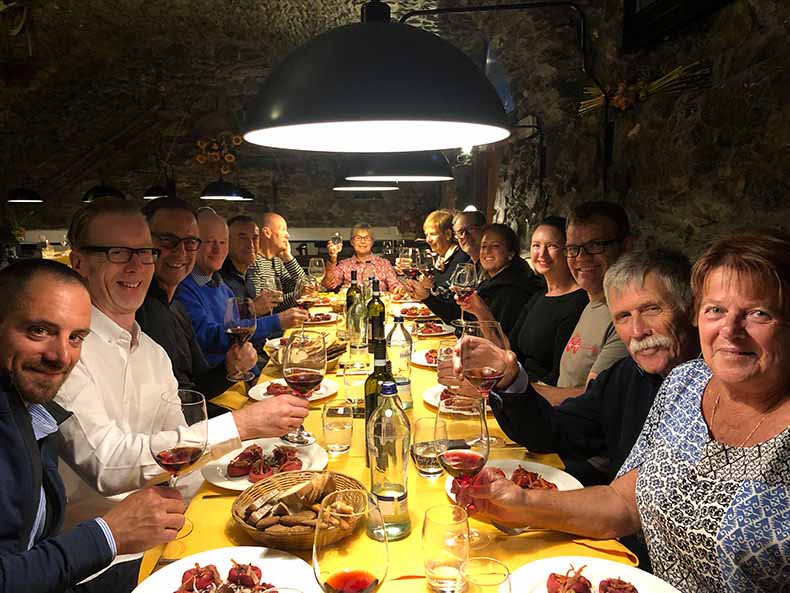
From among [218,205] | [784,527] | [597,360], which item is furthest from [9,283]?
[218,205]

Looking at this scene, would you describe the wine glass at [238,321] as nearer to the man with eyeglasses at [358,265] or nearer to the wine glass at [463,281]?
the wine glass at [463,281]

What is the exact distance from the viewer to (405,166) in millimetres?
3102

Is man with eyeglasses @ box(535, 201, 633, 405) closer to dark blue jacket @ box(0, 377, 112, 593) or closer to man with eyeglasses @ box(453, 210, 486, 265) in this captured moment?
dark blue jacket @ box(0, 377, 112, 593)

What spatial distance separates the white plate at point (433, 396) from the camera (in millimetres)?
1923

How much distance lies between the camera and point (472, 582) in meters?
0.87

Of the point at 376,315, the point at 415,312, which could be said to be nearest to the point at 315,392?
the point at 376,315

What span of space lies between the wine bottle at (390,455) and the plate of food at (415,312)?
235cm

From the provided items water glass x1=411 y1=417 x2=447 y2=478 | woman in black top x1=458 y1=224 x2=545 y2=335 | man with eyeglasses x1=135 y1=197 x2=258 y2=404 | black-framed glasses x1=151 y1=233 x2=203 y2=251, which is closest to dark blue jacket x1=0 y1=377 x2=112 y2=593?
water glass x1=411 y1=417 x2=447 y2=478

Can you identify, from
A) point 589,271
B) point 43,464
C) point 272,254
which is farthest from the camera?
point 272,254

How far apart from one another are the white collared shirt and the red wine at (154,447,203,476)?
226 mm

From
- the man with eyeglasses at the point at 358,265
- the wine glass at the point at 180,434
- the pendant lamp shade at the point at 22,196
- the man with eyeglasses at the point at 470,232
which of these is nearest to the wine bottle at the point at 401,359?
the wine glass at the point at 180,434

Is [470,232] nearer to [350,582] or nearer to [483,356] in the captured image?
[483,356]

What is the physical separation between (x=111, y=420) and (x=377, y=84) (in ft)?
3.81

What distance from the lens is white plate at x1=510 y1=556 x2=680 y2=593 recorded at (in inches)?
39.2
